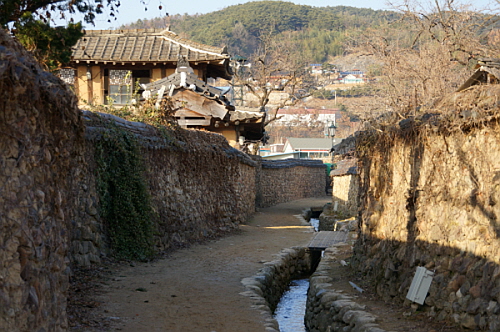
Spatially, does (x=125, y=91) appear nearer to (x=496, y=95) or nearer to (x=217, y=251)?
(x=217, y=251)

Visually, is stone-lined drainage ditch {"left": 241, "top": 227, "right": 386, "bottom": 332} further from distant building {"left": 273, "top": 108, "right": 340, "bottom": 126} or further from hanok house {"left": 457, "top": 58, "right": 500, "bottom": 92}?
distant building {"left": 273, "top": 108, "right": 340, "bottom": 126}

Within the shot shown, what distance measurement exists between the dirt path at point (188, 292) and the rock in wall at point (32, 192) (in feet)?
6.36

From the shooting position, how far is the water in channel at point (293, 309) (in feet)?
30.2

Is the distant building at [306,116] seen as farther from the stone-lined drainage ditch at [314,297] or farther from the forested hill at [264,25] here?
the stone-lined drainage ditch at [314,297]

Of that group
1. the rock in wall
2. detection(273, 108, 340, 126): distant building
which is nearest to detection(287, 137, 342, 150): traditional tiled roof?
detection(273, 108, 340, 126): distant building

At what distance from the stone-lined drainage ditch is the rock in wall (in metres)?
3.05

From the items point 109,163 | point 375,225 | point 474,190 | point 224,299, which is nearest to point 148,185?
point 109,163

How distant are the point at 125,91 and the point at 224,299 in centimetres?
1536

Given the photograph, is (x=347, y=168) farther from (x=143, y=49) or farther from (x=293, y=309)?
(x=293, y=309)

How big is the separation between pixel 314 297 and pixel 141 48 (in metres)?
16.1

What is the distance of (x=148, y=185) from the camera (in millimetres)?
11062

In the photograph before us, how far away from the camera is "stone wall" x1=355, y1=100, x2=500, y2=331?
5473 millimetres

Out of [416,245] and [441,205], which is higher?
→ [441,205]

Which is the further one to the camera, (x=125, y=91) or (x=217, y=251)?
(x=125, y=91)
